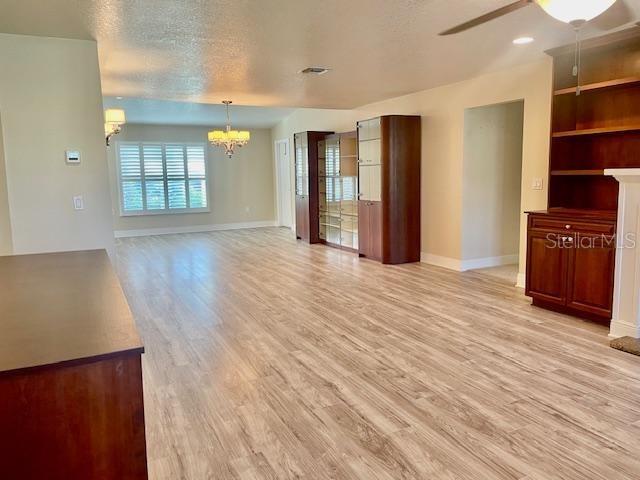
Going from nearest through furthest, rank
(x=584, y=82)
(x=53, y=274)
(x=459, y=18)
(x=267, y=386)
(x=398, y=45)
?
(x=53, y=274)
(x=267, y=386)
(x=459, y=18)
(x=398, y=45)
(x=584, y=82)

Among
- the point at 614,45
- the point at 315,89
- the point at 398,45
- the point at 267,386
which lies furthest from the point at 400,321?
the point at 315,89

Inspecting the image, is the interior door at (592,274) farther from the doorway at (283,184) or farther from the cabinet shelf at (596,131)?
the doorway at (283,184)

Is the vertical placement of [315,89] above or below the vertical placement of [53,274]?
above

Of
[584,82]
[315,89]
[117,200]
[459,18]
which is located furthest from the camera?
[117,200]

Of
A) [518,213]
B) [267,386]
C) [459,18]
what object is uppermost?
[459,18]

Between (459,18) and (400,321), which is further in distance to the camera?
(400,321)

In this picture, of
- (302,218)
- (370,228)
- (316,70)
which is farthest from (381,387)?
(302,218)

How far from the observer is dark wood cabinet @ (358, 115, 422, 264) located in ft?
21.1

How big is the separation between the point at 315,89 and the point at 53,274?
4618mm

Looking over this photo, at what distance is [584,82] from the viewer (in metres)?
4.38

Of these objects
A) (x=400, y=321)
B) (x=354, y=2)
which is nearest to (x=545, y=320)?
(x=400, y=321)

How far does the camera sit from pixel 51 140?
12.2 feet

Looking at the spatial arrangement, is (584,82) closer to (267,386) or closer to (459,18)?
(459,18)

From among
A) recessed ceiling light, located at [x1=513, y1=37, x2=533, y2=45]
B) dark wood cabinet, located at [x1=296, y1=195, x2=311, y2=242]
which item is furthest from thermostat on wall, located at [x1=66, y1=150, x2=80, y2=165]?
dark wood cabinet, located at [x1=296, y1=195, x2=311, y2=242]
